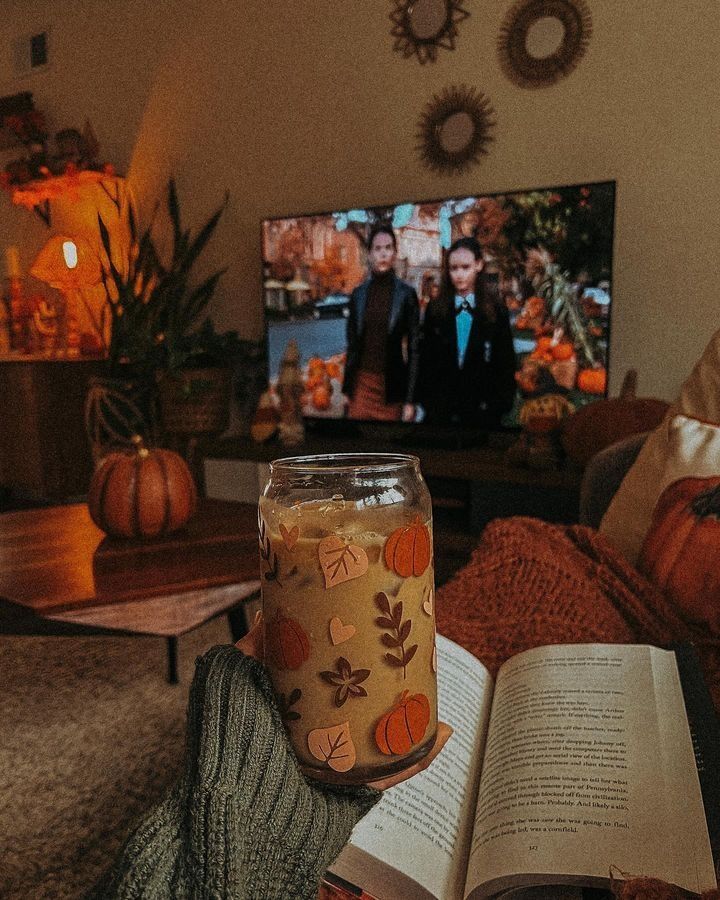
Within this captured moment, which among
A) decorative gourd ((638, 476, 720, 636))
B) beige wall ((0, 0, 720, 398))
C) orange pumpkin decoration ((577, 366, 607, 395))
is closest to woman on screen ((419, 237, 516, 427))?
orange pumpkin decoration ((577, 366, 607, 395))

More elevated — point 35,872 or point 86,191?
point 86,191

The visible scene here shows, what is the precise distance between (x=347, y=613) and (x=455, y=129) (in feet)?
8.46

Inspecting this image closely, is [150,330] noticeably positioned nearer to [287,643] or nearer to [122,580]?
[122,580]

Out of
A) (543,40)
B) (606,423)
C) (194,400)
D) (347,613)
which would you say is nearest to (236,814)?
(347,613)

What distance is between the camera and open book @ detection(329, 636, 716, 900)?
15.8 inches

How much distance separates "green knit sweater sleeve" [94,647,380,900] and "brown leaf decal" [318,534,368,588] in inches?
3.0

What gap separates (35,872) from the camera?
1.04m

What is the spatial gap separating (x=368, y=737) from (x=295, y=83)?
10.1 feet

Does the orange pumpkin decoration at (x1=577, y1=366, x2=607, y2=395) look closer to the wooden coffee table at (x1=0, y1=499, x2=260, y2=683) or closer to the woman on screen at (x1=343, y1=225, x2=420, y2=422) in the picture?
the woman on screen at (x1=343, y1=225, x2=420, y2=422)

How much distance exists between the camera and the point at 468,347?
2428 mm

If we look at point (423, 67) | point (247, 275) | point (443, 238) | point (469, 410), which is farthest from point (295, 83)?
point (469, 410)

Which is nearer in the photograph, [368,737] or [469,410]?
[368,737]

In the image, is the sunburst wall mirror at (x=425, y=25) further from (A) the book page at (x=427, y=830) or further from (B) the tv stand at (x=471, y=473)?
(A) the book page at (x=427, y=830)

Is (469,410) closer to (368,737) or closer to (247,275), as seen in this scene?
(247,275)
